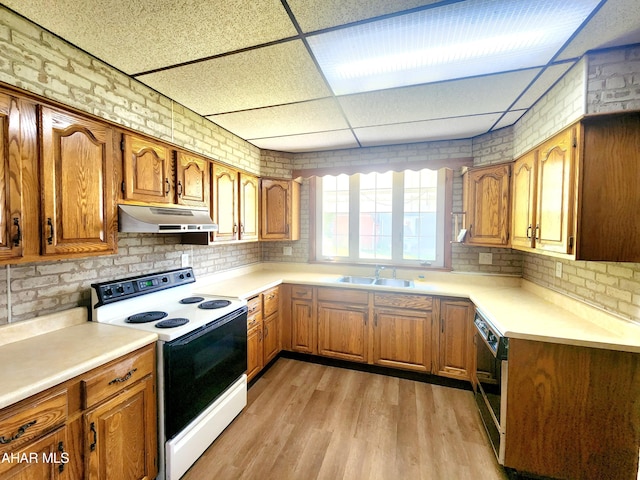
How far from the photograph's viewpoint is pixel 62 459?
115cm

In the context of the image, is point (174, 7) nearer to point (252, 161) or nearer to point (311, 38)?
point (311, 38)

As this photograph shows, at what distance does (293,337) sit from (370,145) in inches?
95.1

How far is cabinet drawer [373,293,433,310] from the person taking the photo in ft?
8.73

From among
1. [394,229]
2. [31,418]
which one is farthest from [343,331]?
[31,418]

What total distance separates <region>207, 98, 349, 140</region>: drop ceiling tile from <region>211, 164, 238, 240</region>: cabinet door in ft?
1.44

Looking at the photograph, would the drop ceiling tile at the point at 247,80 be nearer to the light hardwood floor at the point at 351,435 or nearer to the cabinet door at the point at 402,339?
the cabinet door at the point at 402,339

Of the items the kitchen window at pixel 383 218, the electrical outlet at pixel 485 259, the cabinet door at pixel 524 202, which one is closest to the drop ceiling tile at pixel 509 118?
the cabinet door at pixel 524 202

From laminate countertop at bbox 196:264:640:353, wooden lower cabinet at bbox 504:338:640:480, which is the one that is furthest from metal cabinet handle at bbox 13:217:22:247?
wooden lower cabinet at bbox 504:338:640:480

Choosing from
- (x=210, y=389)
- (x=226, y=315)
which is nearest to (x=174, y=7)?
(x=226, y=315)

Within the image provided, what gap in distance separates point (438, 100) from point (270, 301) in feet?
7.79

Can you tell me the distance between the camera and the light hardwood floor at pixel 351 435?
67.8 inches

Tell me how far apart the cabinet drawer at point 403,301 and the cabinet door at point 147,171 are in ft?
6.83

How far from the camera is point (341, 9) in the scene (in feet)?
4.09

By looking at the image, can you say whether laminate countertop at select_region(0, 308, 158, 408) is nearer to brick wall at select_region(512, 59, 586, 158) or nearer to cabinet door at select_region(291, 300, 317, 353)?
cabinet door at select_region(291, 300, 317, 353)
